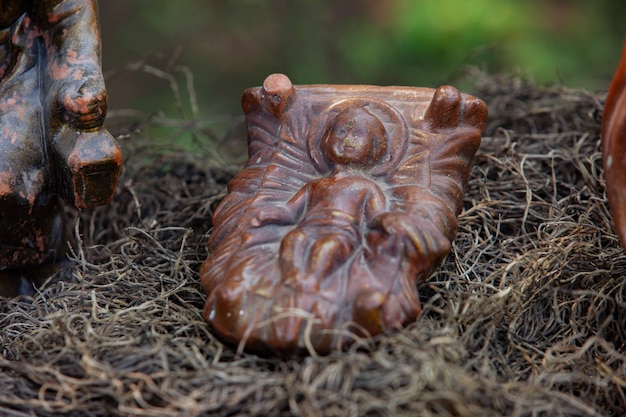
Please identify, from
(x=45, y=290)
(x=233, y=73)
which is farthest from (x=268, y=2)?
(x=45, y=290)

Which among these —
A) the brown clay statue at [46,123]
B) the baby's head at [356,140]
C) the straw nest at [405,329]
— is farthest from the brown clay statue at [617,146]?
the brown clay statue at [46,123]

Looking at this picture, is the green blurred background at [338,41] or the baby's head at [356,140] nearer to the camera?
the baby's head at [356,140]

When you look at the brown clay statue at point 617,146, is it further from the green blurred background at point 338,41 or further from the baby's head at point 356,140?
the green blurred background at point 338,41

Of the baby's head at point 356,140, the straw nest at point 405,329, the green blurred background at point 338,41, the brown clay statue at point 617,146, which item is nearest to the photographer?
the straw nest at point 405,329

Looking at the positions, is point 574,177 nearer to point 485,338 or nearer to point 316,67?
point 485,338

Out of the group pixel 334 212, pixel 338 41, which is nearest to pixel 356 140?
pixel 334 212
